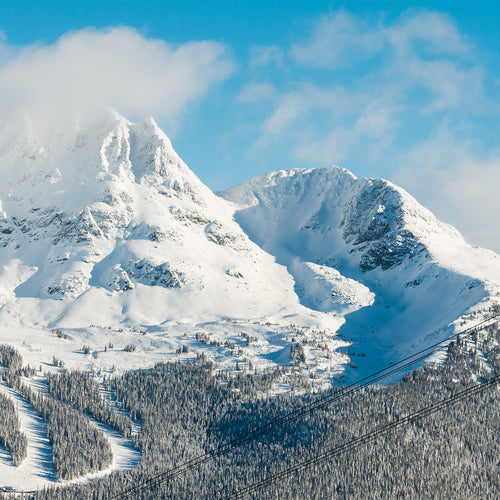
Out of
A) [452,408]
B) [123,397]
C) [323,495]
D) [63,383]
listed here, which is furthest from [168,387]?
[452,408]

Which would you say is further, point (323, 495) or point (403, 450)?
point (403, 450)

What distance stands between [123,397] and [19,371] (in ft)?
113

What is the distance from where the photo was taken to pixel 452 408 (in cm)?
17462

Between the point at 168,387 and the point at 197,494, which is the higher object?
the point at 168,387

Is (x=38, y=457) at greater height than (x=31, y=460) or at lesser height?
greater

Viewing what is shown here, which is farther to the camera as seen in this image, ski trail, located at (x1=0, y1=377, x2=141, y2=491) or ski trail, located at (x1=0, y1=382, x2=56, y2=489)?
ski trail, located at (x1=0, y1=377, x2=141, y2=491)

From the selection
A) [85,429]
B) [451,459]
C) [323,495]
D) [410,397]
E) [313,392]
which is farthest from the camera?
[313,392]

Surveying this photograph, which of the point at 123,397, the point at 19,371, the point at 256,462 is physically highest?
the point at 19,371

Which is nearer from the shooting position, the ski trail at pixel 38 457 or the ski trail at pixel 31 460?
the ski trail at pixel 31 460

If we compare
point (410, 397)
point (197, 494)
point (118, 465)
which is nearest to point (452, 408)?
point (410, 397)

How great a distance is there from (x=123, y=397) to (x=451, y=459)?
95698 mm

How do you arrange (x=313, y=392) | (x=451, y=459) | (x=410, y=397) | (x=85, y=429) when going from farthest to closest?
(x=313, y=392), (x=410, y=397), (x=85, y=429), (x=451, y=459)

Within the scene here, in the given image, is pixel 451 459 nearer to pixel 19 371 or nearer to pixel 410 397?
pixel 410 397

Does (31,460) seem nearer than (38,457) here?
Yes
